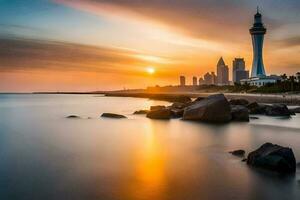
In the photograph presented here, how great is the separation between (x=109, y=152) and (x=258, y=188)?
11137 mm

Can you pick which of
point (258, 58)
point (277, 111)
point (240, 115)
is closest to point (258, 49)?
point (258, 58)

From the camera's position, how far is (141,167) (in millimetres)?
17359

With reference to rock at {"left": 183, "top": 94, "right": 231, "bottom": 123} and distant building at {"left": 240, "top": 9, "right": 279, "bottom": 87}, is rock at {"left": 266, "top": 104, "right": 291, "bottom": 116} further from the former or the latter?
distant building at {"left": 240, "top": 9, "right": 279, "bottom": 87}

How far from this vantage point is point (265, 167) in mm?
14867

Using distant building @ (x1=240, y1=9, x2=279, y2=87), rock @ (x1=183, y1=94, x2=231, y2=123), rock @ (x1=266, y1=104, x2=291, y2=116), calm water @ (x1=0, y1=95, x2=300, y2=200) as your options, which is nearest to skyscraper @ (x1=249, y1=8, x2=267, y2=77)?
distant building @ (x1=240, y1=9, x2=279, y2=87)

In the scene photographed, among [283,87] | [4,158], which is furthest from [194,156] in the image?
[283,87]

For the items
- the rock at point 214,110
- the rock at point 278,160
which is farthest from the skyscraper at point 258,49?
the rock at point 278,160

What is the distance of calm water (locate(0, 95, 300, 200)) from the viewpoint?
1261cm

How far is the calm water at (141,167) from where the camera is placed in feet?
41.4

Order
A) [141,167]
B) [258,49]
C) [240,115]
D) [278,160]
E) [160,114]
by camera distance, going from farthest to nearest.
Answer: [258,49]
[160,114]
[240,115]
[141,167]
[278,160]

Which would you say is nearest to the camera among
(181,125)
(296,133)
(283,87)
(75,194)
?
(75,194)

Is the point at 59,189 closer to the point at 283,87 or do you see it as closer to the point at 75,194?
the point at 75,194

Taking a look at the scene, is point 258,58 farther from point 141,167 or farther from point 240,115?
point 141,167

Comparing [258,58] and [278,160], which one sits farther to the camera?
[258,58]
